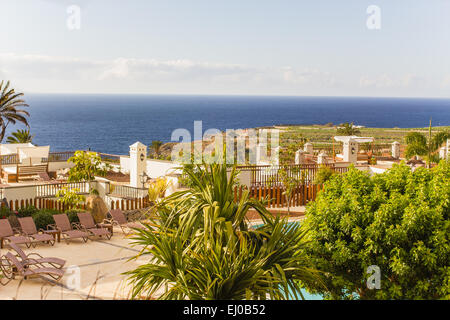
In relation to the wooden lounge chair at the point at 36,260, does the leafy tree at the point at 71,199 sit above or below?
above

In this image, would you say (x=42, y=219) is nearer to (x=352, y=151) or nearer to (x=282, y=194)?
(x=282, y=194)

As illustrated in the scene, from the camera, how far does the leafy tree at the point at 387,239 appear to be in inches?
212

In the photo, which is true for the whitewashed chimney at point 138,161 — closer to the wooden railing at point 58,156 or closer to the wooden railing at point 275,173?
the wooden railing at point 275,173

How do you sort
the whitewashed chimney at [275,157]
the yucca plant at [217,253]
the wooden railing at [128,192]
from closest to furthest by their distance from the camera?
1. the yucca plant at [217,253]
2. the wooden railing at [128,192]
3. the whitewashed chimney at [275,157]

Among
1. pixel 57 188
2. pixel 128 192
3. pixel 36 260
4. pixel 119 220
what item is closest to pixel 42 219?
pixel 119 220

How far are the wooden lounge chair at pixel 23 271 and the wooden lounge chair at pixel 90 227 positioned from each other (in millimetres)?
2745

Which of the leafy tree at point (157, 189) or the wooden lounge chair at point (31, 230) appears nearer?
the wooden lounge chair at point (31, 230)

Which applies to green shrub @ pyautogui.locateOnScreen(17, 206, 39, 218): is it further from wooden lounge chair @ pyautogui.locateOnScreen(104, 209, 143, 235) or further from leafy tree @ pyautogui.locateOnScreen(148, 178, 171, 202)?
leafy tree @ pyautogui.locateOnScreen(148, 178, 171, 202)

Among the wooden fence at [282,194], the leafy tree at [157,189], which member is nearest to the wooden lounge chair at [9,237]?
the leafy tree at [157,189]

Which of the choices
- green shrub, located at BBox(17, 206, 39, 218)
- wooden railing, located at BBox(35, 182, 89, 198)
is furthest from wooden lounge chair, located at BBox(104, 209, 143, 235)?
wooden railing, located at BBox(35, 182, 89, 198)

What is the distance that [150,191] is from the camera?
16188 mm

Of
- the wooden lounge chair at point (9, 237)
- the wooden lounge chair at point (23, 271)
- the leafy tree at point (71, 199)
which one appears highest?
the leafy tree at point (71, 199)

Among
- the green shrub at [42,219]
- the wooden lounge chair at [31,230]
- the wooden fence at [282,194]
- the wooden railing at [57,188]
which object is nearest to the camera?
the wooden lounge chair at [31,230]

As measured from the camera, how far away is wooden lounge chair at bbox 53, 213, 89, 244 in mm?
11969
